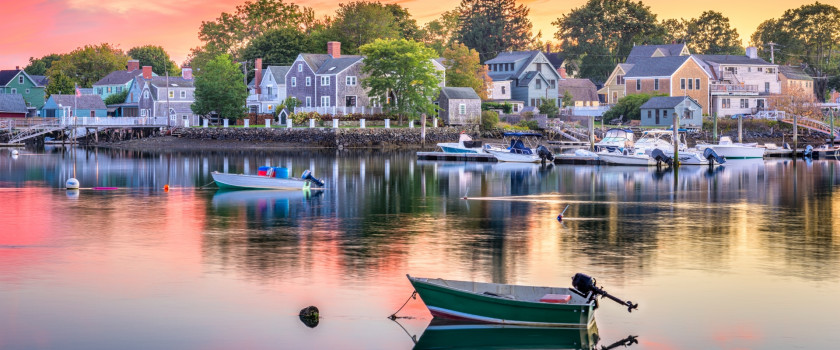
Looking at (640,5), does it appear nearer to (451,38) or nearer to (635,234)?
(451,38)

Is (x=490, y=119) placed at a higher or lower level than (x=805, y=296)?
higher

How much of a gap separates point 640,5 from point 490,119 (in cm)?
5894

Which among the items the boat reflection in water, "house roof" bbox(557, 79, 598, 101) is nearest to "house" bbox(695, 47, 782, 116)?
"house roof" bbox(557, 79, 598, 101)

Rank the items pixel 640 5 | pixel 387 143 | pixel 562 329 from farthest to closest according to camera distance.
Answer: pixel 640 5 → pixel 387 143 → pixel 562 329

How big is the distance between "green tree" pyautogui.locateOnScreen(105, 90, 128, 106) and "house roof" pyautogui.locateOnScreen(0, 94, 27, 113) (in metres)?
12.0

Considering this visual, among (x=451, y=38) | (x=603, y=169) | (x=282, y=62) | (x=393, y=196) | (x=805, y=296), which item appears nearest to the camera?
(x=805, y=296)

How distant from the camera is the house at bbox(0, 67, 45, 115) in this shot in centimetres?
15488

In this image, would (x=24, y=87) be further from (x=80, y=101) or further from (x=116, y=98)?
(x=80, y=101)

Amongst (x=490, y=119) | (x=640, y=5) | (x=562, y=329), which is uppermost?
A: (x=640, y=5)

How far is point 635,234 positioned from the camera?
124ft

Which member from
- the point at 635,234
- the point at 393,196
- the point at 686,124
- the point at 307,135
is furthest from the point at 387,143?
the point at 635,234

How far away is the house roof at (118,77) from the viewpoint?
157 meters

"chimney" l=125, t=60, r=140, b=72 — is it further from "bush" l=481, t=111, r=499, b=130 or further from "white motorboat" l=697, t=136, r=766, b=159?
"white motorboat" l=697, t=136, r=766, b=159

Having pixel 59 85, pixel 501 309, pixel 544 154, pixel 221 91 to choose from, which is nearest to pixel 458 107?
pixel 221 91
